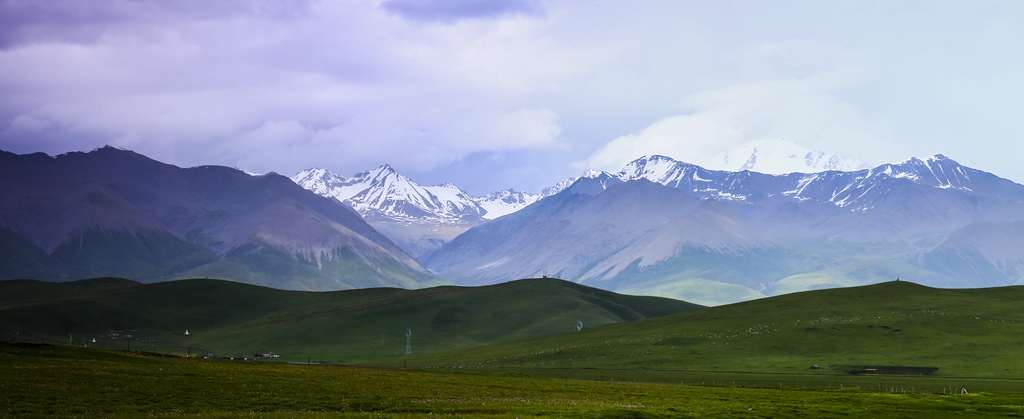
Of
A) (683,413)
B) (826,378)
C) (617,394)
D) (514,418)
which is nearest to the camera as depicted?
(514,418)

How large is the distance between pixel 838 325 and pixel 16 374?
571 ft

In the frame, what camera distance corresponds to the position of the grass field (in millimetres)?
56688

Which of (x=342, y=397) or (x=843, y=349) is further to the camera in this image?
(x=843, y=349)

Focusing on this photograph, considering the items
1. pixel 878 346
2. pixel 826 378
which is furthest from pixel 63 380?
pixel 878 346

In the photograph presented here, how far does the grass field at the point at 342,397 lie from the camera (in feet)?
186

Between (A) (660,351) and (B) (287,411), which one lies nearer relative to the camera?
(B) (287,411)

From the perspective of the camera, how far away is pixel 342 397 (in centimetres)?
6644

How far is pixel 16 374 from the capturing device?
65.9m

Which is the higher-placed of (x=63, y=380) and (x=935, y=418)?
(x=63, y=380)

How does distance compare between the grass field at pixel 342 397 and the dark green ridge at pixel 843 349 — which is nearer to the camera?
the grass field at pixel 342 397

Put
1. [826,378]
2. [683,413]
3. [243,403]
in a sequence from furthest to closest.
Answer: [826,378] < [683,413] < [243,403]

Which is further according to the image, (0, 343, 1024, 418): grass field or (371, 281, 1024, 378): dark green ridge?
(371, 281, 1024, 378): dark green ridge

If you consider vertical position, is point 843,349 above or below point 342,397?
below

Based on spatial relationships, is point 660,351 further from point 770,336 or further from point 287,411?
point 287,411
